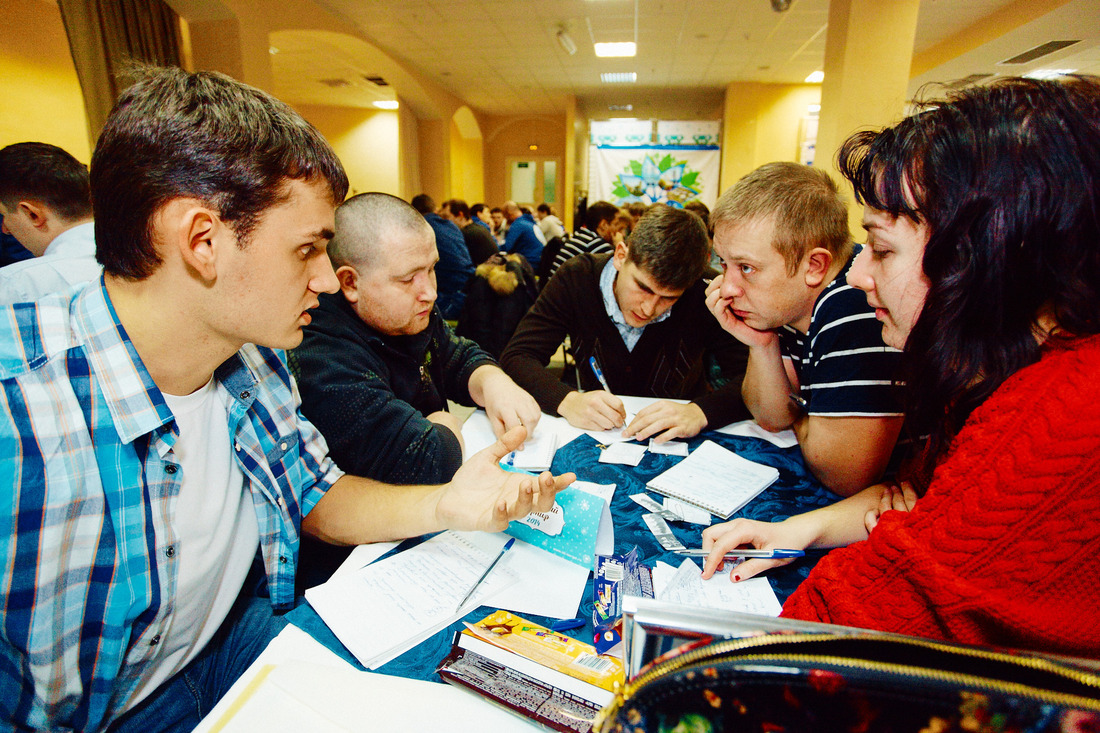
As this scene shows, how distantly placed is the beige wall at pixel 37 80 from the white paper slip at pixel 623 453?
6679mm

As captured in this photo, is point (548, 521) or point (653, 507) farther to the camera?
point (653, 507)

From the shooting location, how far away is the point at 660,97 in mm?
10805

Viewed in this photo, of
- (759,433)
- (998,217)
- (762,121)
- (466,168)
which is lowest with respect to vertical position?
(759,433)

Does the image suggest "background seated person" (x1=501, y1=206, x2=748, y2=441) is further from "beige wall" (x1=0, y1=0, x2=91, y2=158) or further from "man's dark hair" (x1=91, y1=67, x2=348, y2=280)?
"beige wall" (x1=0, y1=0, x2=91, y2=158)

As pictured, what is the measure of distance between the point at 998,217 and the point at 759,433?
3.75ft

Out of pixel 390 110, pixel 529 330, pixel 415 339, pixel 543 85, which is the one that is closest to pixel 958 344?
pixel 415 339

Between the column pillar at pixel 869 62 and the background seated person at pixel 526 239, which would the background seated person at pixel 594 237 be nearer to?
the background seated person at pixel 526 239

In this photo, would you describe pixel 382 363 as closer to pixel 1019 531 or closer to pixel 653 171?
pixel 1019 531

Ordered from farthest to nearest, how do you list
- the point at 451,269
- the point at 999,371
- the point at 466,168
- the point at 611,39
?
the point at 466,168, the point at 611,39, the point at 451,269, the point at 999,371

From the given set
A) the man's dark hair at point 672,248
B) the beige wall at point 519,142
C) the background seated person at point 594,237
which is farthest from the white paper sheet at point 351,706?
the beige wall at point 519,142

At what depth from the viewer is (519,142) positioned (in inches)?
529

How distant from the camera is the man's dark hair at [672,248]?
2.06 meters

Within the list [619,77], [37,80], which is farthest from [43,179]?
[619,77]

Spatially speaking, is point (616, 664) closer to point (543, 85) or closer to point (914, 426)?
point (914, 426)
